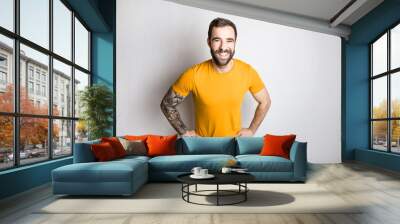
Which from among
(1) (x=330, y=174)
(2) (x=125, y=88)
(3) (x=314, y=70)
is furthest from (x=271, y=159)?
(2) (x=125, y=88)

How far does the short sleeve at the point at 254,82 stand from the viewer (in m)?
7.55

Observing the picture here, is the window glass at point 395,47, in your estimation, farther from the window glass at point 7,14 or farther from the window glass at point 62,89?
the window glass at point 7,14

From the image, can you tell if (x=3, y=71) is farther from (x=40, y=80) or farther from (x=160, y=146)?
(x=160, y=146)

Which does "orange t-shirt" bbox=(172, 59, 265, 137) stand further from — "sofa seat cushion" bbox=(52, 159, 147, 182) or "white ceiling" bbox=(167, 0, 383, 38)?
"sofa seat cushion" bbox=(52, 159, 147, 182)

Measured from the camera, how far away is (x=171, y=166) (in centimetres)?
575

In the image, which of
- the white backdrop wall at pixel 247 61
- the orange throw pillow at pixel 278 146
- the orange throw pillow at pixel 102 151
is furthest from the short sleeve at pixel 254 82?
the orange throw pillow at pixel 102 151

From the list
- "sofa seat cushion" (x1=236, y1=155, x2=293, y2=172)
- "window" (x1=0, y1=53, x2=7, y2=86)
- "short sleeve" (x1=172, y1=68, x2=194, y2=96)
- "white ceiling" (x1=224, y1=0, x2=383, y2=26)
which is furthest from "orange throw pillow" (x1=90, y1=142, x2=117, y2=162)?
"white ceiling" (x1=224, y1=0, x2=383, y2=26)

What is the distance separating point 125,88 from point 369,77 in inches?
218

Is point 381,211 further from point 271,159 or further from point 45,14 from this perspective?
point 45,14

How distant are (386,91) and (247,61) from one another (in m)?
3.06

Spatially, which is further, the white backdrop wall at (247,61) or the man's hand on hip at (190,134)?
the white backdrop wall at (247,61)

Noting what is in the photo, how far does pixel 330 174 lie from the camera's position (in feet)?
21.8

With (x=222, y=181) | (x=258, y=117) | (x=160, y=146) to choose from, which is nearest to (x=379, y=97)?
(x=258, y=117)

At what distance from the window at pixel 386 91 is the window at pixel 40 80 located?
6.13m
